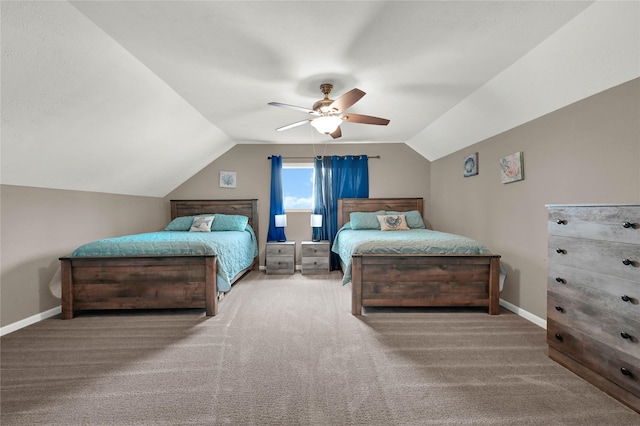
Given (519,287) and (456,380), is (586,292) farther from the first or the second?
(519,287)

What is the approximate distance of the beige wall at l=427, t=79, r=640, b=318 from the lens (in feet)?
5.82

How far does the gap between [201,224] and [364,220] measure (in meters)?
2.51

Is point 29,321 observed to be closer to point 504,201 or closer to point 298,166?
point 298,166

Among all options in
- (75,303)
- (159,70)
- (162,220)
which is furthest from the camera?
(162,220)

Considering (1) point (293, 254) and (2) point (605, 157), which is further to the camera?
(1) point (293, 254)

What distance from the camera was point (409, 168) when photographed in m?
4.75

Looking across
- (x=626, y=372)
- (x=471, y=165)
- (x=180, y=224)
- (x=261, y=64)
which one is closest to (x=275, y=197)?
(x=180, y=224)

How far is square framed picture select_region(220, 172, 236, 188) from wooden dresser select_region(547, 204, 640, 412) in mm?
4265

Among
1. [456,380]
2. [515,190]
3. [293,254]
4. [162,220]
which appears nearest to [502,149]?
[515,190]

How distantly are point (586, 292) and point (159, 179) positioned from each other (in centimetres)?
484

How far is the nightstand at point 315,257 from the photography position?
429 cm

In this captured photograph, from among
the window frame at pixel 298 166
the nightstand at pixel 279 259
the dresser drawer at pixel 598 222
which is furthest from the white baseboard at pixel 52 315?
the window frame at pixel 298 166

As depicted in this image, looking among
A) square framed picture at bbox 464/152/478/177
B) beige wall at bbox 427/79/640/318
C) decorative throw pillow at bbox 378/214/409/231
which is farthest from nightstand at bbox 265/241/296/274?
square framed picture at bbox 464/152/478/177

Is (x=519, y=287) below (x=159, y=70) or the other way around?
below
